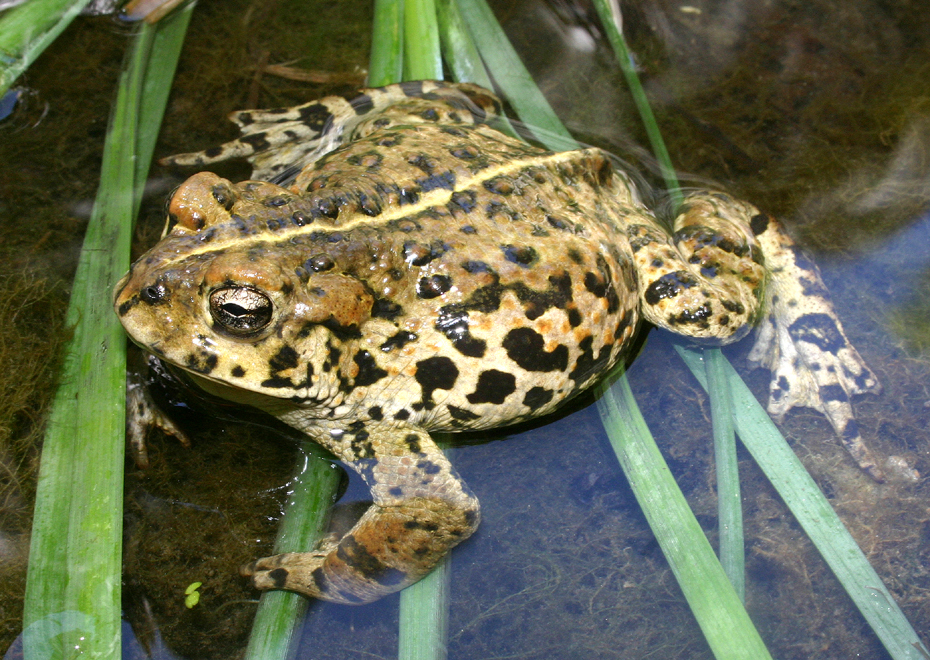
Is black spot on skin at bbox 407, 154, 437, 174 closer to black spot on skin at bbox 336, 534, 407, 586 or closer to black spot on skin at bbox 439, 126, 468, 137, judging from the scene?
black spot on skin at bbox 439, 126, 468, 137

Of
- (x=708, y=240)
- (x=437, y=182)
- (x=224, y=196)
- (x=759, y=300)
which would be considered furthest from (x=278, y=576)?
(x=759, y=300)

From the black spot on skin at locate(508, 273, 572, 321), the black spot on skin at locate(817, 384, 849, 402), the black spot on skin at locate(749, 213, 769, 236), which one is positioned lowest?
the black spot on skin at locate(817, 384, 849, 402)

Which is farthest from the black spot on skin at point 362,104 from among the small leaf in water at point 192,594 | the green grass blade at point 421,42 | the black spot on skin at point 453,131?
the small leaf in water at point 192,594

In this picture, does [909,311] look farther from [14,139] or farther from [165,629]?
[14,139]

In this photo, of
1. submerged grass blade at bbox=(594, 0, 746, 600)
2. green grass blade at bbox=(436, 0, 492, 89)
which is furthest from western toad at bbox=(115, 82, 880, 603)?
green grass blade at bbox=(436, 0, 492, 89)

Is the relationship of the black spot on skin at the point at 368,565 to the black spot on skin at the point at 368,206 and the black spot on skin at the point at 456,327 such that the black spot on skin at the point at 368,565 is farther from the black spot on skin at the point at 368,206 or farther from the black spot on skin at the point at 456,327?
the black spot on skin at the point at 368,206

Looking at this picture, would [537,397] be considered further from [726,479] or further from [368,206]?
[368,206]
